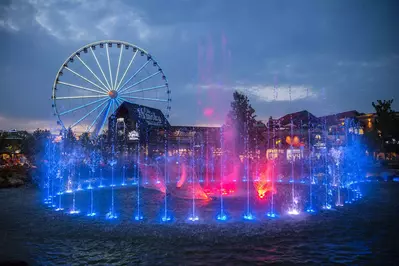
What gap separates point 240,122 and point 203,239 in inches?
1218

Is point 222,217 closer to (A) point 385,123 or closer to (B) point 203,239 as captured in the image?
(B) point 203,239

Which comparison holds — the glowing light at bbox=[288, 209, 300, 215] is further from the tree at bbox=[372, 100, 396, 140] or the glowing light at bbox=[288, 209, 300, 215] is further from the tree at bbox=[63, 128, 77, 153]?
the tree at bbox=[372, 100, 396, 140]

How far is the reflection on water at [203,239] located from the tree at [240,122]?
1017 inches

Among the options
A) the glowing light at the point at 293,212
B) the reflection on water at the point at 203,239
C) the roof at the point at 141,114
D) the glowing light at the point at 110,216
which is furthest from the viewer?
the roof at the point at 141,114

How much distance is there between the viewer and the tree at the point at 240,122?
39.3m

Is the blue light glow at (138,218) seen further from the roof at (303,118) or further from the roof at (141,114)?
the roof at (303,118)

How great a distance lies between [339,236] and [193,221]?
470 cm

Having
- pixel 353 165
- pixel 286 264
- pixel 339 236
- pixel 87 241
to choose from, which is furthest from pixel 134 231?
pixel 353 165

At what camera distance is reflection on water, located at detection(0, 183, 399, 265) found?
7.79 metres

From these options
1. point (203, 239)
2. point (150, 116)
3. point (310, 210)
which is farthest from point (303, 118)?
point (203, 239)

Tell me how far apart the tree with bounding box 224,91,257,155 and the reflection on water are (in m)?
25.8

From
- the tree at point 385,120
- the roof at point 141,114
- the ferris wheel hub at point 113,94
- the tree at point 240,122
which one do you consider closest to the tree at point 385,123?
the tree at point 385,120

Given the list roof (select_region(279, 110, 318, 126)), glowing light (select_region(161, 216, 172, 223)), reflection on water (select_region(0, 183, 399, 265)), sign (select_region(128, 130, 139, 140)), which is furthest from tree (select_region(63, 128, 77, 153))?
roof (select_region(279, 110, 318, 126))

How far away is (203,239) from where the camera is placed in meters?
9.31
